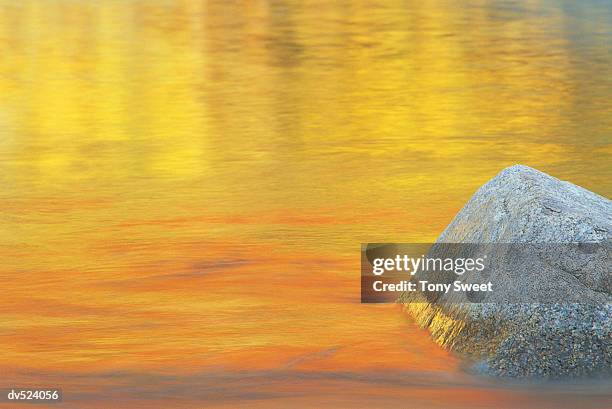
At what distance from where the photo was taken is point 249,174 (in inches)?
387

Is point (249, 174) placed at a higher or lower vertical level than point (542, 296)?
higher

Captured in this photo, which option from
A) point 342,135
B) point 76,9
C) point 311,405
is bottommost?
point 311,405

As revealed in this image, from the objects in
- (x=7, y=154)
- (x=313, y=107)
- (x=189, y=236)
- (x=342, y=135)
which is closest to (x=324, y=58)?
(x=313, y=107)

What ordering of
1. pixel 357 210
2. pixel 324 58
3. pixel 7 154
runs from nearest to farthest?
pixel 357 210 < pixel 7 154 < pixel 324 58

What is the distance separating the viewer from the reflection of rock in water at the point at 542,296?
5070 mm

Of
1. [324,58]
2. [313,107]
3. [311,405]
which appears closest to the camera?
[311,405]

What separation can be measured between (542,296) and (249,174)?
16.2 feet

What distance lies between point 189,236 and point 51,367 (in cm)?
246

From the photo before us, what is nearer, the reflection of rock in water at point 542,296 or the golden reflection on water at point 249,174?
the reflection of rock in water at point 542,296

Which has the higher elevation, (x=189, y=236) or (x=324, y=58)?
(x=324, y=58)

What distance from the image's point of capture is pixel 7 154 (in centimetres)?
1088

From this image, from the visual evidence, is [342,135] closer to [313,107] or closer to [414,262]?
[313,107]

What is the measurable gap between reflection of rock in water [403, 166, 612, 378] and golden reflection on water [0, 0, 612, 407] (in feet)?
0.56

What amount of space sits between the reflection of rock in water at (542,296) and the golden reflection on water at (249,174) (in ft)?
0.56
